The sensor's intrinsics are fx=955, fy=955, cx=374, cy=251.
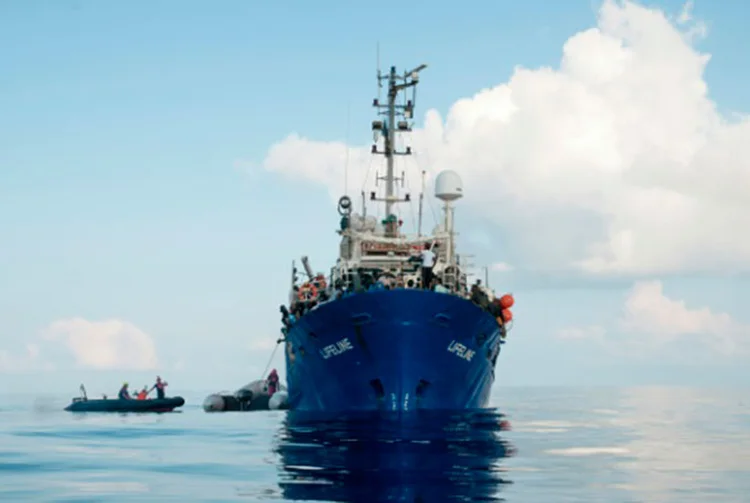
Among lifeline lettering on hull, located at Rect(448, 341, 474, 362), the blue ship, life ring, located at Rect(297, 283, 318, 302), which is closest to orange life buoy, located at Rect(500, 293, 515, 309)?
the blue ship

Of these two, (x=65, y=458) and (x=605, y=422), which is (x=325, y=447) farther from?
(x=605, y=422)

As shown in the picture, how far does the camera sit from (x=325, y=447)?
81.7 ft

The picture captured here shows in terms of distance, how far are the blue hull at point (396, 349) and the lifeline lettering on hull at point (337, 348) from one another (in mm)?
39

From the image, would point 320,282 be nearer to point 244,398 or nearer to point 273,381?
point 244,398

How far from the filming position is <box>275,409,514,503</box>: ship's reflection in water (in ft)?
54.0

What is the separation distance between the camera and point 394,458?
2173 cm

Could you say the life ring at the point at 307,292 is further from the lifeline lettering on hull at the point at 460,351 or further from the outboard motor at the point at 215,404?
the outboard motor at the point at 215,404

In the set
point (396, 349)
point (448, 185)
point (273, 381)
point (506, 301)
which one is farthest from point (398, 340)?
point (273, 381)

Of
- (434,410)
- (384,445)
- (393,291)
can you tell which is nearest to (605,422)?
(434,410)

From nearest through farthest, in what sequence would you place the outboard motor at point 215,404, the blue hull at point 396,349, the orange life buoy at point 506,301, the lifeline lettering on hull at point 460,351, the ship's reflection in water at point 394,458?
1. the ship's reflection in water at point 394,458
2. the blue hull at point 396,349
3. the lifeline lettering on hull at point 460,351
4. the orange life buoy at point 506,301
5. the outboard motor at point 215,404

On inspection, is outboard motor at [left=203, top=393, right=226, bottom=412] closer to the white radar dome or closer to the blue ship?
the blue ship

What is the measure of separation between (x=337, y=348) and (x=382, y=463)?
16632 millimetres

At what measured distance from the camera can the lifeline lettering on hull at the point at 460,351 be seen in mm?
37094

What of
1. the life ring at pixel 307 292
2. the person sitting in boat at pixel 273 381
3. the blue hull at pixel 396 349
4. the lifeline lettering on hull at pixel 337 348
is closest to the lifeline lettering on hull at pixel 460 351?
the blue hull at pixel 396 349
